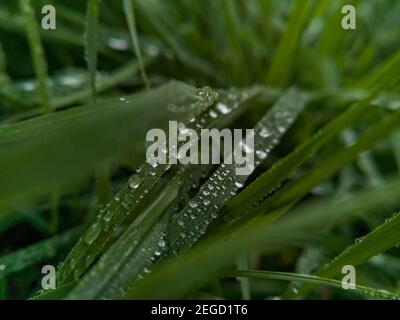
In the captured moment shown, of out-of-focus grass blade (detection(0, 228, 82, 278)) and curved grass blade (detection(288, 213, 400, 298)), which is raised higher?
out-of-focus grass blade (detection(0, 228, 82, 278))

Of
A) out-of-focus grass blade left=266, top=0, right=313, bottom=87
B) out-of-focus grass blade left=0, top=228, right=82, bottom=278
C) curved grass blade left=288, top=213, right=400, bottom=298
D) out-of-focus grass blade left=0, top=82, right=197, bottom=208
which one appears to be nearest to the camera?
out-of-focus grass blade left=0, top=82, right=197, bottom=208

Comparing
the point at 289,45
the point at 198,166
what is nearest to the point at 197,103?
the point at 198,166

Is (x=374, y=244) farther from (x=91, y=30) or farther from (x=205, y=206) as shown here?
(x=91, y=30)

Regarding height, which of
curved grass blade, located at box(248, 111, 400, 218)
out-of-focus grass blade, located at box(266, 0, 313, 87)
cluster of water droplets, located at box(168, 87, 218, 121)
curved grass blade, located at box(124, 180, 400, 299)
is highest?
out-of-focus grass blade, located at box(266, 0, 313, 87)

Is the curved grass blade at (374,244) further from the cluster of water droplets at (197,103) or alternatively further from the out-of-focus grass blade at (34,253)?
the out-of-focus grass blade at (34,253)

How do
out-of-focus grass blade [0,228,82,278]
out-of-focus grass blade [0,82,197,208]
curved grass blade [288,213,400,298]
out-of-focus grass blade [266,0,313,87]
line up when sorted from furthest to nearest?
1. out-of-focus grass blade [266,0,313,87]
2. out-of-focus grass blade [0,228,82,278]
3. curved grass blade [288,213,400,298]
4. out-of-focus grass blade [0,82,197,208]

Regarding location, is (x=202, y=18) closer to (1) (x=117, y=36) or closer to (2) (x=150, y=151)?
(1) (x=117, y=36)

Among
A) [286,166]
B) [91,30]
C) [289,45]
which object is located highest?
[289,45]

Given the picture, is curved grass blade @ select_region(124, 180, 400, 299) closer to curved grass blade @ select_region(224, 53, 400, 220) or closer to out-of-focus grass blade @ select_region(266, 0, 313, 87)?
curved grass blade @ select_region(224, 53, 400, 220)

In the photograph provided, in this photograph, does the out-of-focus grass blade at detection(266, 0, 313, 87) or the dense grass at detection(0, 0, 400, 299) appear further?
the out-of-focus grass blade at detection(266, 0, 313, 87)

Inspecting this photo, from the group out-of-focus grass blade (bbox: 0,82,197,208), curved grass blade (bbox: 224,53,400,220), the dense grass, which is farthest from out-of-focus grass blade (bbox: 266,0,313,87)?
out-of-focus grass blade (bbox: 0,82,197,208)
